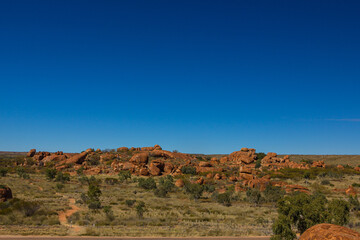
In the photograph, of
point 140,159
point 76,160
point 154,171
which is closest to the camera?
point 154,171

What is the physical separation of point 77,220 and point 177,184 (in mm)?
31851

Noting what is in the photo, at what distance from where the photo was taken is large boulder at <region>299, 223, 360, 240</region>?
9.41m

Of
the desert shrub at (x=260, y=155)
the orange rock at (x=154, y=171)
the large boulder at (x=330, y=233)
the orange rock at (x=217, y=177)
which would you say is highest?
the desert shrub at (x=260, y=155)

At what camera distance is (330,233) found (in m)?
9.80

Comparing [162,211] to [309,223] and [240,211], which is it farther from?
[309,223]

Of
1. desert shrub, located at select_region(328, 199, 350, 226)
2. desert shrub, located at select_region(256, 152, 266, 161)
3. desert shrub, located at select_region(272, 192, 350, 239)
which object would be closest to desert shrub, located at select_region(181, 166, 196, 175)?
desert shrub, located at select_region(256, 152, 266, 161)

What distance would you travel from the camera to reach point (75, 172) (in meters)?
73.4

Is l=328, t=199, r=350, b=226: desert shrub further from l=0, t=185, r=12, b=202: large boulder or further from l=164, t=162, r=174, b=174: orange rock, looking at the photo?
l=164, t=162, r=174, b=174: orange rock

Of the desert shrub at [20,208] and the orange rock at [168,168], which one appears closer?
the desert shrub at [20,208]

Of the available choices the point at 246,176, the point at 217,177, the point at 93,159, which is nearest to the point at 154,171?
the point at 217,177

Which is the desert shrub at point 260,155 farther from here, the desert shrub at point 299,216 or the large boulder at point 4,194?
the large boulder at point 4,194

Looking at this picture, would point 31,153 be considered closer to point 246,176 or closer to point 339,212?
point 246,176

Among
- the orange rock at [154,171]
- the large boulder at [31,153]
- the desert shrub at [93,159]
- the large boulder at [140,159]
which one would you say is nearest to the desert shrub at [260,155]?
the orange rock at [154,171]

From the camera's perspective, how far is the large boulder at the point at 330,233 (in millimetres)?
9408
